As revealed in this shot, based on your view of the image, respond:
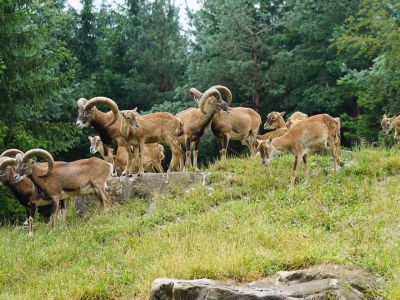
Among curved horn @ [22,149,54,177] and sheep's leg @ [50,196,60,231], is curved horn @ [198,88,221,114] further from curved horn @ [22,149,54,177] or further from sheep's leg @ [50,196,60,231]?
sheep's leg @ [50,196,60,231]

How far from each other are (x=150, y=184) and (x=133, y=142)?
130 cm

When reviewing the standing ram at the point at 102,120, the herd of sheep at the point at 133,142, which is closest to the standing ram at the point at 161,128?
the herd of sheep at the point at 133,142

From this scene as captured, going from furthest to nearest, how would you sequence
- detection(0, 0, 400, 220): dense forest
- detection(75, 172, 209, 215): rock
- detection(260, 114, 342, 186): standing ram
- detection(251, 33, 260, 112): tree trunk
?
detection(251, 33, 260, 112): tree trunk < detection(0, 0, 400, 220): dense forest < detection(75, 172, 209, 215): rock < detection(260, 114, 342, 186): standing ram

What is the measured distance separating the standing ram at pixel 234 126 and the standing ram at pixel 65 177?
441 cm

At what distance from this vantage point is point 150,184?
17094 mm

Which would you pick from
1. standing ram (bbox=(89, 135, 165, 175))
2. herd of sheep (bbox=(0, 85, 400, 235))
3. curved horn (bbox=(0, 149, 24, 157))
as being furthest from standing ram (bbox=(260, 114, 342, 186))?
curved horn (bbox=(0, 149, 24, 157))

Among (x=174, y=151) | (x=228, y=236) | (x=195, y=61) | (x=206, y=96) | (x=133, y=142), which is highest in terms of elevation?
(x=195, y=61)

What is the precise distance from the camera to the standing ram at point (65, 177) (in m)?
15.9

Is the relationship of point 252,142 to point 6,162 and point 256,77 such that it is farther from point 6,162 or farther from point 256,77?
point 256,77

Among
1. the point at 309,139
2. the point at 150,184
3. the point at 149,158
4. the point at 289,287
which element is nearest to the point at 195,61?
the point at 149,158

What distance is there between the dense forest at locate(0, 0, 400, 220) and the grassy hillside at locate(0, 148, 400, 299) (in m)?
8.36

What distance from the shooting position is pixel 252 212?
1313 centimetres

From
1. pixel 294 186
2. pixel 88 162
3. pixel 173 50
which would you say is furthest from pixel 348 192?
pixel 173 50

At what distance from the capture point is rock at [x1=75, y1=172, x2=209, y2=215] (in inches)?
665
